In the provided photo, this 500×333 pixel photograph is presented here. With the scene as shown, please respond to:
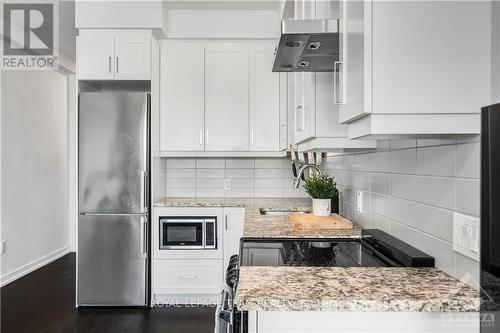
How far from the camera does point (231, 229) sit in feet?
10.9

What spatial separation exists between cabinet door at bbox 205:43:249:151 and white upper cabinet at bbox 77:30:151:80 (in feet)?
2.16

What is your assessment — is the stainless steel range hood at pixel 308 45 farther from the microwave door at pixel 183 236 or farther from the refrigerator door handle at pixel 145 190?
the microwave door at pixel 183 236

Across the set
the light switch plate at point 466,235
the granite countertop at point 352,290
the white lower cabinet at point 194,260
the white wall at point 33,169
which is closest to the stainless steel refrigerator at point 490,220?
the granite countertop at point 352,290

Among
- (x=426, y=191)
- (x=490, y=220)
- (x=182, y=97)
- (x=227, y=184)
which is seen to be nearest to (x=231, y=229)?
(x=227, y=184)

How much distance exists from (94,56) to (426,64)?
2965 mm

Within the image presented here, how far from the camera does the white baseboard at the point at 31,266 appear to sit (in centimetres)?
389

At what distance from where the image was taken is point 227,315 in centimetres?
113

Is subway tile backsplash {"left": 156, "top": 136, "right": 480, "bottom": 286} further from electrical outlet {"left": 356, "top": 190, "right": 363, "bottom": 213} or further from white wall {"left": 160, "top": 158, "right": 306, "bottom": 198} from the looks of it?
white wall {"left": 160, "top": 158, "right": 306, "bottom": 198}

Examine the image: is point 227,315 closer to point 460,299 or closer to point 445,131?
point 460,299

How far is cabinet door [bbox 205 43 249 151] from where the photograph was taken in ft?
11.8

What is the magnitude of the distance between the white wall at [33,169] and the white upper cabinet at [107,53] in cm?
124

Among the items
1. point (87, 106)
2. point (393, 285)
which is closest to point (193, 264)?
point (87, 106)

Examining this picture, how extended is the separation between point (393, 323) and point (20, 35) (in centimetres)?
446

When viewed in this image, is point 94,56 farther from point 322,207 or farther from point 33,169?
point 322,207
